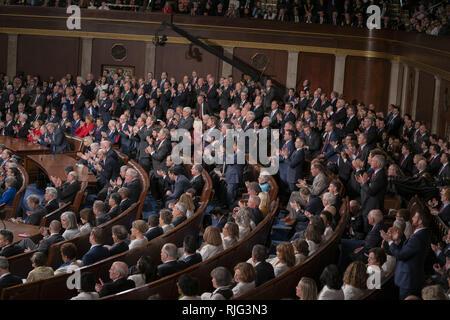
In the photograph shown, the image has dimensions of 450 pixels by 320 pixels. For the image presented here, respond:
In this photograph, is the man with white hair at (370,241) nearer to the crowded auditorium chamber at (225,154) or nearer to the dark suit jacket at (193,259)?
Result: the crowded auditorium chamber at (225,154)

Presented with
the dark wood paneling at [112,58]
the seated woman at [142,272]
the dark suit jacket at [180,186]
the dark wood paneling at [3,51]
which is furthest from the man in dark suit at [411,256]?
the dark wood paneling at [3,51]

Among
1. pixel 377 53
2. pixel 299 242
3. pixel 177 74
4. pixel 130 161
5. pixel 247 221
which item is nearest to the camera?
pixel 299 242

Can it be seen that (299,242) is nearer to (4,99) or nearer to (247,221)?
(247,221)

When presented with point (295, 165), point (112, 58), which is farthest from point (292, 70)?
point (295, 165)

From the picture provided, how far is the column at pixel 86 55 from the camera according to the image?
19.6m

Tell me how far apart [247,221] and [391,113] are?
7455 millimetres

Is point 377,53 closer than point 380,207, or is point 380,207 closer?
point 380,207

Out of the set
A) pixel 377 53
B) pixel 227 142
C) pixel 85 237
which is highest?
pixel 377 53

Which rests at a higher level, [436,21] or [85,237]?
[436,21]

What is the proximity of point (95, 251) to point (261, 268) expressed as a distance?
1.94 m

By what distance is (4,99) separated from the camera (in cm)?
1686

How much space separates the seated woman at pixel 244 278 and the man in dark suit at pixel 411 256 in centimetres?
163
